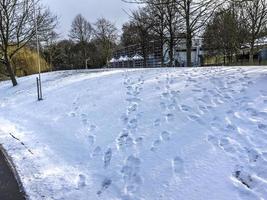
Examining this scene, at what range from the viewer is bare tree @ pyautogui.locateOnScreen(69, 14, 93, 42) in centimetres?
7394

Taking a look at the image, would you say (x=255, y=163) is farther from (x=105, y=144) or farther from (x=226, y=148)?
(x=105, y=144)

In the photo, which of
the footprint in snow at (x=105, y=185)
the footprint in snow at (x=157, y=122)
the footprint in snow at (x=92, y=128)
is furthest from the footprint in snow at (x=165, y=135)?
the footprint in snow at (x=92, y=128)

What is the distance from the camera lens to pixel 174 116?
27.9 ft

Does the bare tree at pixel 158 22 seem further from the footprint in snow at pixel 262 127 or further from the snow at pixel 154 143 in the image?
the footprint in snow at pixel 262 127

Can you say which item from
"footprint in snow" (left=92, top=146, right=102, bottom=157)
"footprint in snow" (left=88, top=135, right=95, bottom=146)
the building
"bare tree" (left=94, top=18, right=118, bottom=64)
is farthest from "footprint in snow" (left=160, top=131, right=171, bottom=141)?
"bare tree" (left=94, top=18, right=118, bottom=64)

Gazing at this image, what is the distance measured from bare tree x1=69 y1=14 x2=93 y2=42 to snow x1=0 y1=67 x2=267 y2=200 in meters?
63.1

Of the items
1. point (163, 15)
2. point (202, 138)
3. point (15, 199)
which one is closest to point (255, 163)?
point (202, 138)

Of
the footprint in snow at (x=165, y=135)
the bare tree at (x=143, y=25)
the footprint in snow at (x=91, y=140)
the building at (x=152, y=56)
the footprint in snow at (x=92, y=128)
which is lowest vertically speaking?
the footprint in snow at (x=91, y=140)

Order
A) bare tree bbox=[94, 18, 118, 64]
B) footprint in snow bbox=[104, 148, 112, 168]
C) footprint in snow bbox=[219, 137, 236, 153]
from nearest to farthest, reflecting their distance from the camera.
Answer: footprint in snow bbox=[219, 137, 236, 153]
footprint in snow bbox=[104, 148, 112, 168]
bare tree bbox=[94, 18, 118, 64]

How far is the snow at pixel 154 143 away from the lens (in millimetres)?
5859

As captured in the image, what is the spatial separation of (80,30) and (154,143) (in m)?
68.8

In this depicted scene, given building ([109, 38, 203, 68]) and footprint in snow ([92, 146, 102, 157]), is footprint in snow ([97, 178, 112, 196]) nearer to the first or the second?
footprint in snow ([92, 146, 102, 157])

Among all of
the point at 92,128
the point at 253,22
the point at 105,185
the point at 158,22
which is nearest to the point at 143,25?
the point at 158,22

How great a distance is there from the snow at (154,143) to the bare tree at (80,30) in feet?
207
